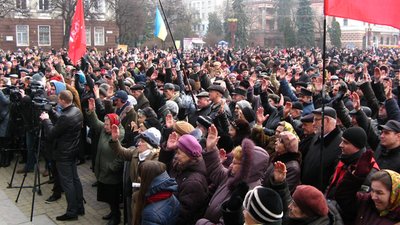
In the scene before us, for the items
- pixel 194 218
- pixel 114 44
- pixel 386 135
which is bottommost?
pixel 194 218

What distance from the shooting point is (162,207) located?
4.25 metres

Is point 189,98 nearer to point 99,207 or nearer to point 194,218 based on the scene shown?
point 99,207

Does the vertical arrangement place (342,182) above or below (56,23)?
below

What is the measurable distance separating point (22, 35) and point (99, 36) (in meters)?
8.77

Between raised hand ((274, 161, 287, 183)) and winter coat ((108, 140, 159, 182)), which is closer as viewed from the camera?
raised hand ((274, 161, 287, 183))

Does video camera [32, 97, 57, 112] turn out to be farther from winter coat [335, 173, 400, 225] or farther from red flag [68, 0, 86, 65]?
winter coat [335, 173, 400, 225]

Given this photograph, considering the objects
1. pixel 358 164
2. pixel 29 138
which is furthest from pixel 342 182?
pixel 29 138

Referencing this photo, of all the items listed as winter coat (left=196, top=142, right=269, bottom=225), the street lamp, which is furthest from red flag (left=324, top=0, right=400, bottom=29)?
the street lamp

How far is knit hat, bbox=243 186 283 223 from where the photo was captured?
3.13 meters

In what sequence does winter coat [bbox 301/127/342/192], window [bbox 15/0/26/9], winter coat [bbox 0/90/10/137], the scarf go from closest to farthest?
1. the scarf
2. winter coat [bbox 301/127/342/192]
3. winter coat [bbox 0/90/10/137]
4. window [bbox 15/0/26/9]

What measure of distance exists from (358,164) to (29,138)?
6840 mm

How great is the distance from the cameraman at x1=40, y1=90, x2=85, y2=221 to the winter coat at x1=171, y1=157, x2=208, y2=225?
2.52 meters

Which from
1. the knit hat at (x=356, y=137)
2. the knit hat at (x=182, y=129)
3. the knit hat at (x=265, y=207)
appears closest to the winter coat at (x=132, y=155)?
the knit hat at (x=182, y=129)

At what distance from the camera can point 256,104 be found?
813 cm
